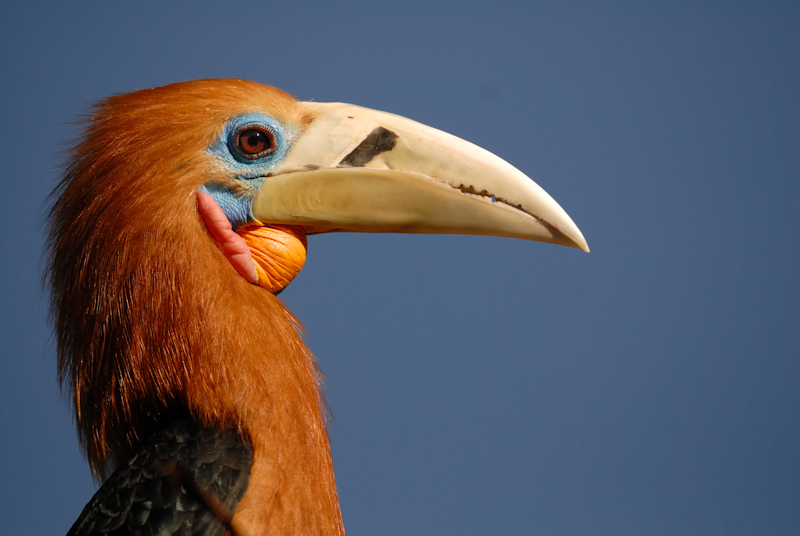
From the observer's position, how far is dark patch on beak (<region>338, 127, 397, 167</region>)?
1.84 metres

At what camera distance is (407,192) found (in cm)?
182

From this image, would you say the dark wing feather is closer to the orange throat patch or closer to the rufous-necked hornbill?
the rufous-necked hornbill

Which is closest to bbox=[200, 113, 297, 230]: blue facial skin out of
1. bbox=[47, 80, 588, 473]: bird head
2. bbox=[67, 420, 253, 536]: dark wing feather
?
bbox=[47, 80, 588, 473]: bird head

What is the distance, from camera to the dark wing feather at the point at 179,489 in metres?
1.63

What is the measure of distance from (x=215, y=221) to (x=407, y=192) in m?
0.44

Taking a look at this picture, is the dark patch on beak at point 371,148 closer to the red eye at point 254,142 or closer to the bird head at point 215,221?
the bird head at point 215,221

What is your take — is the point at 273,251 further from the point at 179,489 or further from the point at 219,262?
the point at 179,489

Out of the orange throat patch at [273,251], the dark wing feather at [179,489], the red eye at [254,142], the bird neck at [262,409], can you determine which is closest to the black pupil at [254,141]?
the red eye at [254,142]

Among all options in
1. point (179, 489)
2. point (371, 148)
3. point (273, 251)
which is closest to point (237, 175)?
point (273, 251)

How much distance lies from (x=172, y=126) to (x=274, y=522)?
91 centimetres

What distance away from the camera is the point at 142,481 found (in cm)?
168

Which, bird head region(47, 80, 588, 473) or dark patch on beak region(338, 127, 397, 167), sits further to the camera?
dark patch on beak region(338, 127, 397, 167)

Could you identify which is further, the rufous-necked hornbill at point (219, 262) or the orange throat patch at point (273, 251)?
the orange throat patch at point (273, 251)

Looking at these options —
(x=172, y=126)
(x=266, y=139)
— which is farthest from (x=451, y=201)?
(x=172, y=126)
